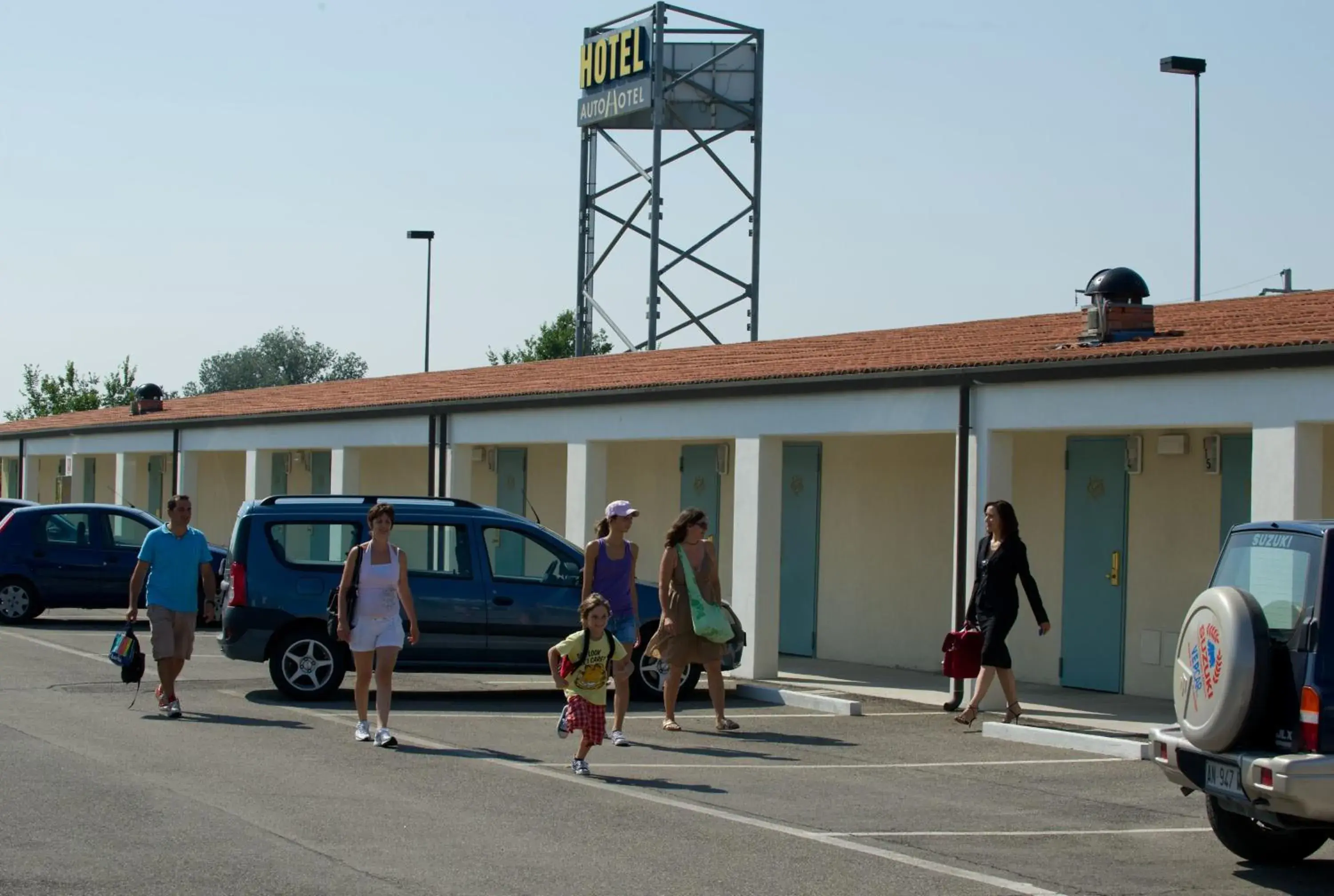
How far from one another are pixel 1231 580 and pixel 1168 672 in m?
7.05

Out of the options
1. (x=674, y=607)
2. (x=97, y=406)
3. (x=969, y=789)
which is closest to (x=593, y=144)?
(x=674, y=607)

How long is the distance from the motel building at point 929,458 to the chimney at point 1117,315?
0.08 meters

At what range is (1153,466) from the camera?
15039 millimetres

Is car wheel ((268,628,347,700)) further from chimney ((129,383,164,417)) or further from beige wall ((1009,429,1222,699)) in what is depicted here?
chimney ((129,383,164,417))

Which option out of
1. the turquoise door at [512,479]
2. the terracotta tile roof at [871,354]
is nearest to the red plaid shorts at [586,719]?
the terracotta tile roof at [871,354]

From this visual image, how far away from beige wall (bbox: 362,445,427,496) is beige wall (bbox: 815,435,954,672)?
7947 mm

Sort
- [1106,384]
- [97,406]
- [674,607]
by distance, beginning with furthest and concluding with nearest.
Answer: [97,406]
[1106,384]
[674,607]

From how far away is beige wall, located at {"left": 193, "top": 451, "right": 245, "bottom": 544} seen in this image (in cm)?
3231

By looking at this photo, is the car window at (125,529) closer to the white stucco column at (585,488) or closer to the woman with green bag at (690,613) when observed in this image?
the white stucco column at (585,488)

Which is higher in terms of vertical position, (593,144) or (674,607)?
(593,144)

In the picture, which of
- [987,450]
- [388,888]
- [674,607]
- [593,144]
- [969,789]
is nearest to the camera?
[388,888]

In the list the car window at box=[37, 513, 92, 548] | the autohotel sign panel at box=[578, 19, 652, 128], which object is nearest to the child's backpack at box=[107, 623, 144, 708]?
the car window at box=[37, 513, 92, 548]

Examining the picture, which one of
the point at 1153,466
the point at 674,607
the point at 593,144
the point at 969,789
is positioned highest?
the point at 593,144

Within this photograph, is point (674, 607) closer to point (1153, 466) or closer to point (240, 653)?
point (240, 653)
